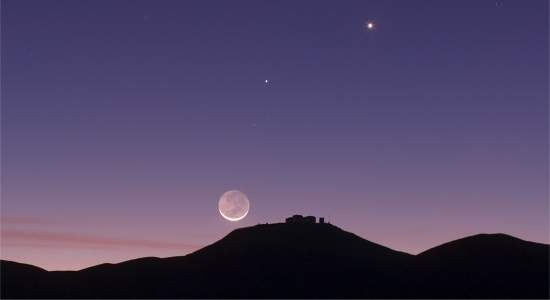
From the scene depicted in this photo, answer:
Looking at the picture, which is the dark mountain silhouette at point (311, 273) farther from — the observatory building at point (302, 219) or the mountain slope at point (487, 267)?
the observatory building at point (302, 219)

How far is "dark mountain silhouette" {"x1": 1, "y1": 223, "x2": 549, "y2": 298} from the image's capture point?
12162 centimetres

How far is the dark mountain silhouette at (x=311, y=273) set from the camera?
399 feet

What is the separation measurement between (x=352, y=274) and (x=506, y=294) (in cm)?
3213

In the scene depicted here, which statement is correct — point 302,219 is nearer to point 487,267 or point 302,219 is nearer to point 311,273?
point 311,273

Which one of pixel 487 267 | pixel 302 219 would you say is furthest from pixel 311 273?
pixel 302 219

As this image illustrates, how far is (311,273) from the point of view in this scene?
137250 mm

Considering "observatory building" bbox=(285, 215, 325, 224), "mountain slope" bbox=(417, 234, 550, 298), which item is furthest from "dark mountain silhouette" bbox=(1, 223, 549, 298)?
"observatory building" bbox=(285, 215, 325, 224)

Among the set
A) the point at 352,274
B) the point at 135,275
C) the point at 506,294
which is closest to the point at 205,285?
the point at 135,275

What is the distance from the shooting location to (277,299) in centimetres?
→ 12044

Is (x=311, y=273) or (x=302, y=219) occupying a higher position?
(x=302, y=219)

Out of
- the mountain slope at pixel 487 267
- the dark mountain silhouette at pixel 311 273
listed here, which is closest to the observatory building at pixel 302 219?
the dark mountain silhouette at pixel 311 273

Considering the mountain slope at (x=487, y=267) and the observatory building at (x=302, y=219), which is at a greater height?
the observatory building at (x=302, y=219)

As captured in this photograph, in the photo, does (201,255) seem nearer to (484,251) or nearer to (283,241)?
(283,241)

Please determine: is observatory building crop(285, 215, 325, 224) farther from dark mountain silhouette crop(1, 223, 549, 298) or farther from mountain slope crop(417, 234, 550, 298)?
mountain slope crop(417, 234, 550, 298)
